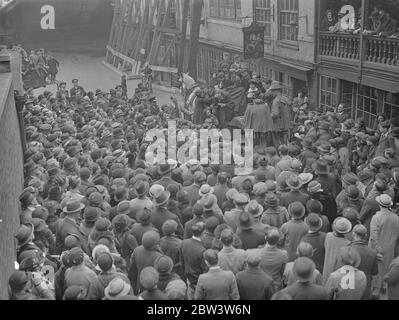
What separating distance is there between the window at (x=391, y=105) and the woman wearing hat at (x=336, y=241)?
7.79m

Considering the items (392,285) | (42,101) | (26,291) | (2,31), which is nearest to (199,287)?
(26,291)

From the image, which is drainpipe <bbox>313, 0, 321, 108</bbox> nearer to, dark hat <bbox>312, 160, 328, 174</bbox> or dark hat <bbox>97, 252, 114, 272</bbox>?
dark hat <bbox>312, 160, 328, 174</bbox>

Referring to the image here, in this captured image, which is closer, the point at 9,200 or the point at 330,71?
the point at 9,200

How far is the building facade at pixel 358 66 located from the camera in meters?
13.8

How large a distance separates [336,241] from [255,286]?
1.19 meters

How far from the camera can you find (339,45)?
1603 cm

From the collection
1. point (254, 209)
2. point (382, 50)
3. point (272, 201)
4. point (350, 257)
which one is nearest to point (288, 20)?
point (382, 50)

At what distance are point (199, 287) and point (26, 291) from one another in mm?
1603

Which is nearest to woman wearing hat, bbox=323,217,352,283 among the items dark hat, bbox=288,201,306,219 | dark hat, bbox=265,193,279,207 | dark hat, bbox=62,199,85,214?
dark hat, bbox=288,201,306,219

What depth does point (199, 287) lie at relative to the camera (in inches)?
237

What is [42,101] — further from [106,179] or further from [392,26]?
[392,26]

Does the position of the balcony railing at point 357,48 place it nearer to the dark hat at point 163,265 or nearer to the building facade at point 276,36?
the building facade at point 276,36

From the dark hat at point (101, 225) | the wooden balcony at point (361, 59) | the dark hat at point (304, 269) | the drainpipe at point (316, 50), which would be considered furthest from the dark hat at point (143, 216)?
the drainpipe at point (316, 50)
